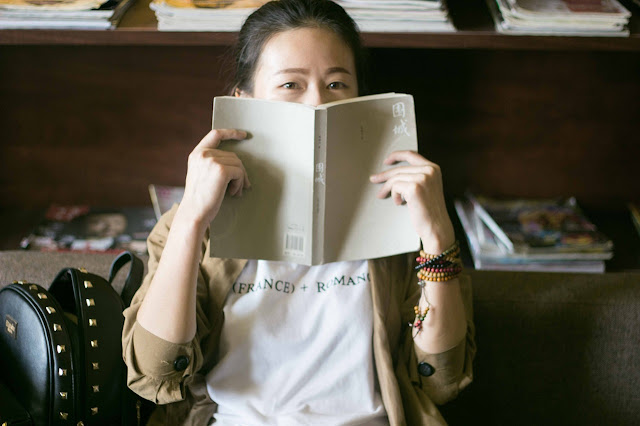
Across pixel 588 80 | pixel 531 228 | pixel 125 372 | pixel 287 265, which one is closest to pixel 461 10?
pixel 588 80

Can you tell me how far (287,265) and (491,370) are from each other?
0.45 meters

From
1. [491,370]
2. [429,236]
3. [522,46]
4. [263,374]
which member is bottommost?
[491,370]

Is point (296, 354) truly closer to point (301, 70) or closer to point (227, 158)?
point (227, 158)

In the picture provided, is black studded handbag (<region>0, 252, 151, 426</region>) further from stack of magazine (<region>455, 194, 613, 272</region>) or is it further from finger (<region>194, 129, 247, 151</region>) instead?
stack of magazine (<region>455, 194, 613, 272</region>)

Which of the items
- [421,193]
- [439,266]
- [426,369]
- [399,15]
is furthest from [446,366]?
[399,15]

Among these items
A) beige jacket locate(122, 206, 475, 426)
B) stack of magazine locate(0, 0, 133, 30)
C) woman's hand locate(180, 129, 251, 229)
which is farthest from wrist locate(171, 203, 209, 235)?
stack of magazine locate(0, 0, 133, 30)

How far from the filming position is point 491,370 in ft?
4.12

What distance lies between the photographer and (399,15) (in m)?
1.25

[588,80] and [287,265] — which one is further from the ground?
[588,80]

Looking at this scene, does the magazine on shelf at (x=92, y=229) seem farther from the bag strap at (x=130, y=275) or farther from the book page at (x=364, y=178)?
the book page at (x=364, y=178)

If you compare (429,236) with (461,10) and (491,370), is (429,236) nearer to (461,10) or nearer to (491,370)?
(491,370)

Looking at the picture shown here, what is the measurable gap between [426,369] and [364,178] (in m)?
0.33

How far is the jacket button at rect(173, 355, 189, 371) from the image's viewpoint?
1.02 m

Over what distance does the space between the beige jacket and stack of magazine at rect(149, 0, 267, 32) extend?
14.8 inches
